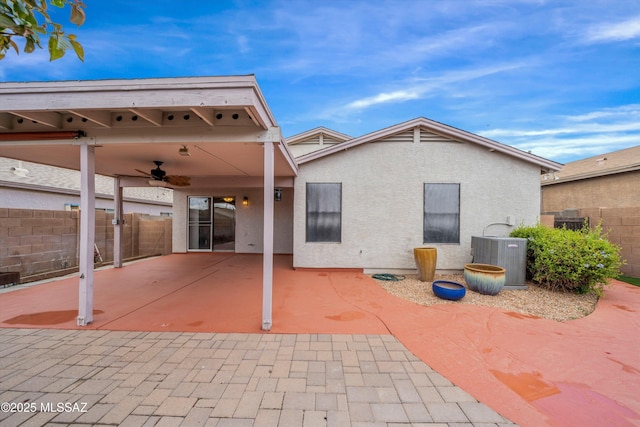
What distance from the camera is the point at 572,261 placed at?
4.90m

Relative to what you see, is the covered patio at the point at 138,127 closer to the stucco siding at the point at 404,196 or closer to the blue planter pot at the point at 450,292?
the stucco siding at the point at 404,196

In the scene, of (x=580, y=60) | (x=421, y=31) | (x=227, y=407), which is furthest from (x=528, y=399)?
(x=580, y=60)

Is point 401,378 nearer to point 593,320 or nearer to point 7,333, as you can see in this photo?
point 593,320

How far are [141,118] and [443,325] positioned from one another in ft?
17.6

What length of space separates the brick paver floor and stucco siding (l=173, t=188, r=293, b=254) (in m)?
6.54

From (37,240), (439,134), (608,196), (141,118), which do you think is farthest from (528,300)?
(37,240)

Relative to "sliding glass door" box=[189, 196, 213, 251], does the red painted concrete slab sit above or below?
below

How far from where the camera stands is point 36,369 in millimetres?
2543

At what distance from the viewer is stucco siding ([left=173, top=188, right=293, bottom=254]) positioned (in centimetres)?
976

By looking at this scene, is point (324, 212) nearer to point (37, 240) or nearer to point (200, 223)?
point (200, 223)

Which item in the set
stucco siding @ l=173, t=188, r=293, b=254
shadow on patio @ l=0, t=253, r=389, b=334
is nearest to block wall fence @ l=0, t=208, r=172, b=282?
shadow on patio @ l=0, t=253, r=389, b=334

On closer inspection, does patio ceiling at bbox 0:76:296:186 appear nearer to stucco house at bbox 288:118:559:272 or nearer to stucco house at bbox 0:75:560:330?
stucco house at bbox 0:75:560:330

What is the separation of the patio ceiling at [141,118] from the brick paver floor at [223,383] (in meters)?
2.75

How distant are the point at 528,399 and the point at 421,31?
11.6 m
